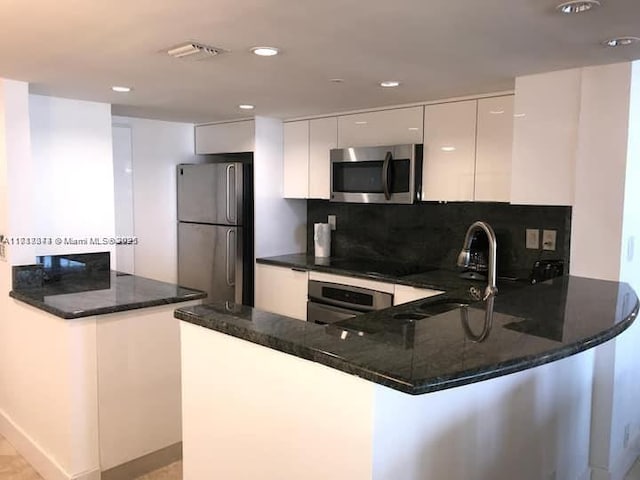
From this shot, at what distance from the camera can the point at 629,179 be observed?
2.46m

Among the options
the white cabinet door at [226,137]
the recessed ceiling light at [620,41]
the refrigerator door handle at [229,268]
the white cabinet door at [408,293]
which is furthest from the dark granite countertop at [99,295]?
the recessed ceiling light at [620,41]

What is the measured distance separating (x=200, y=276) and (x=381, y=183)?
6.09 feet

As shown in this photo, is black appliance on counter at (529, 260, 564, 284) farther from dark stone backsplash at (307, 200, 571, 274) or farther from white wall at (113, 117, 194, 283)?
white wall at (113, 117, 194, 283)

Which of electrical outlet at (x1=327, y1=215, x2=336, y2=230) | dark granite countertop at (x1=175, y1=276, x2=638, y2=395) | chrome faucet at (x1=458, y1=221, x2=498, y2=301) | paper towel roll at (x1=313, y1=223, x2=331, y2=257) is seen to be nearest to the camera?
dark granite countertop at (x1=175, y1=276, x2=638, y2=395)

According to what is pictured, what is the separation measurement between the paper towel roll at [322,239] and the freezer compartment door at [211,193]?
0.67 m

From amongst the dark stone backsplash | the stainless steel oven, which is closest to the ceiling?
the dark stone backsplash

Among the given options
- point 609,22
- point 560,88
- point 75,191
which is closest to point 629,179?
point 560,88

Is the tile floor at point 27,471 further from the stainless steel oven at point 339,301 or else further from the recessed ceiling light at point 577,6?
the recessed ceiling light at point 577,6

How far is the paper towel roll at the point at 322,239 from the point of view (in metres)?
4.45

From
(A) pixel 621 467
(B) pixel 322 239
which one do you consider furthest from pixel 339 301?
(A) pixel 621 467

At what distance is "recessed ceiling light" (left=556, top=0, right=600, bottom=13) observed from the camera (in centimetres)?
164

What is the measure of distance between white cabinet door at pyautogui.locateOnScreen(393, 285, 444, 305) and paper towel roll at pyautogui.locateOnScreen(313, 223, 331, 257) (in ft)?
3.92

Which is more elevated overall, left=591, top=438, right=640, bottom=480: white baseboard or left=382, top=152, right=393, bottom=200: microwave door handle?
left=382, top=152, right=393, bottom=200: microwave door handle

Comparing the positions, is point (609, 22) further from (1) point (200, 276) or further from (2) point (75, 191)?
(1) point (200, 276)
